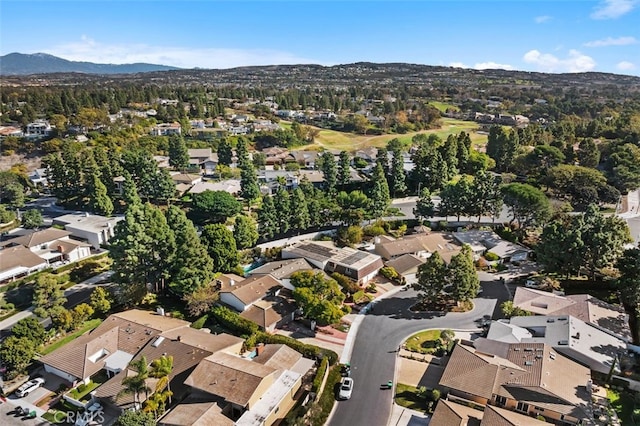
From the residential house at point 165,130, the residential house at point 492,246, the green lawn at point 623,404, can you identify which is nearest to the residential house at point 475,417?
the green lawn at point 623,404

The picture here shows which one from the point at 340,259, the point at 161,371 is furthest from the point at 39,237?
the point at 340,259

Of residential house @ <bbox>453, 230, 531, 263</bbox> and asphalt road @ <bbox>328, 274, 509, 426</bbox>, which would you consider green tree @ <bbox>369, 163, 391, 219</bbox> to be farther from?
asphalt road @ <bbox>328, 274, 509, 426</bbox>

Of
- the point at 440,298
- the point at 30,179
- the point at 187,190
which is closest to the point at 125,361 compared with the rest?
the point at 440,298

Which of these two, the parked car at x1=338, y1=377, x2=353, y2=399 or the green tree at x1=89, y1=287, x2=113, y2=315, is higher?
the green tree at x1=89, y1=287, x2=113, y2=315

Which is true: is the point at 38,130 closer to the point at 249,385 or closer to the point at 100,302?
the point at 100,302

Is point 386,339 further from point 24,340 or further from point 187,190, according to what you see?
point 187,190

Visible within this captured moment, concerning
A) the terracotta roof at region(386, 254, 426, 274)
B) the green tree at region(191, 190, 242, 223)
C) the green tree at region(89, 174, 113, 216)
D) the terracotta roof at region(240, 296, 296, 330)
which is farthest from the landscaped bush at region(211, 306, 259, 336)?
the green tree at region(89, 174, 113, 216)

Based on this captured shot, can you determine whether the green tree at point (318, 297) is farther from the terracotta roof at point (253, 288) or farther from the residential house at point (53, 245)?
the residential house at point (53, 245)
